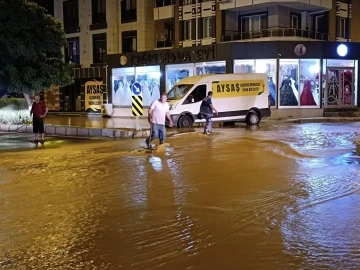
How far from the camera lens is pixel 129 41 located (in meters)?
38.8

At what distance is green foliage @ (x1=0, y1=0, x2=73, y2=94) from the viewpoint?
22172 mm

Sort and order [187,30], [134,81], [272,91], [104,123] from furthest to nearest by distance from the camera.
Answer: [134,81] < [187,30] < [272,91] < [104,123]

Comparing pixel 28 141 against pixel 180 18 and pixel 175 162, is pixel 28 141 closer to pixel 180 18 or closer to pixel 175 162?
pixel 175 162

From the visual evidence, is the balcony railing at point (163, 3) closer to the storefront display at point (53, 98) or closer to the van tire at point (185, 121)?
the storefront display at point (53, 98)

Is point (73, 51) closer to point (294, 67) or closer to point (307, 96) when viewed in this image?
point (294, 67)

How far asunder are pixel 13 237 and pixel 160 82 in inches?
1152

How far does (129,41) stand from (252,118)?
18.5 meters

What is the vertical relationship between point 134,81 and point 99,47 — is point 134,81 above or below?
below

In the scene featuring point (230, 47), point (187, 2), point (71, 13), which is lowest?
point (230, 47)

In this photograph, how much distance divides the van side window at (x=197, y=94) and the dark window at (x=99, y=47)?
20.4m

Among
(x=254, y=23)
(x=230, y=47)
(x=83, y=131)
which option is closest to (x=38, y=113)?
(x=83, y=131)

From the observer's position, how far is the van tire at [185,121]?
21.8m

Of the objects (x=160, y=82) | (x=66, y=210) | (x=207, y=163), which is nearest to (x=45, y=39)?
(x=160, y=82)

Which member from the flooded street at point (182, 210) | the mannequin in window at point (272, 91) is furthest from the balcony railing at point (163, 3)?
the flooded street at point (182, 210)
